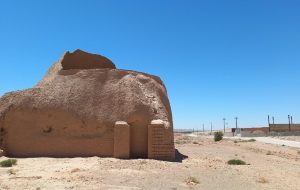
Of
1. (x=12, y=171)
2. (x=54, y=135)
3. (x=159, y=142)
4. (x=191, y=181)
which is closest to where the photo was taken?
(x=191, y=181)

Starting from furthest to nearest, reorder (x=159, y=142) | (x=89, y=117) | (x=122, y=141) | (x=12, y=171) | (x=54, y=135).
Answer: (x=54, y=135)
(x=89, y=117)
(x=122, y=141)
(x=159, y=142)
(x=12, y=171)

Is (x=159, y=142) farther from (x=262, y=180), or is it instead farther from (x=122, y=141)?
(x=262, y=180)

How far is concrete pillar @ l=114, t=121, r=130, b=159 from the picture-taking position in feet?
51.4

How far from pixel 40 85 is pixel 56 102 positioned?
1.56 metres

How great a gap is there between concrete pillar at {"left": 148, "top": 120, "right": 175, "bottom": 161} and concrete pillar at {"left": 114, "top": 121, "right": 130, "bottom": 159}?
3.13ft

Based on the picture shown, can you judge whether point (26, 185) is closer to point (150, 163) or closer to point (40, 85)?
point (150, 163)

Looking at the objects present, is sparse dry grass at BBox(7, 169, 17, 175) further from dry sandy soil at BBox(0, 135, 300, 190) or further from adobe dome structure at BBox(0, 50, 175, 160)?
adobe dome structure at BBox(0, 50, 175, 160)

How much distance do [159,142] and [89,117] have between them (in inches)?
134

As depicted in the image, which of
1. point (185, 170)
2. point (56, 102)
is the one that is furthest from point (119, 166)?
point (56, 102)

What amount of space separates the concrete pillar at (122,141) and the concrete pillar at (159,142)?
0.95m

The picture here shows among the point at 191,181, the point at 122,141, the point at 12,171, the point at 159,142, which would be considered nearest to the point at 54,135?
the point at 122,141

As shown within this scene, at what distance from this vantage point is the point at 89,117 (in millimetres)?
16375

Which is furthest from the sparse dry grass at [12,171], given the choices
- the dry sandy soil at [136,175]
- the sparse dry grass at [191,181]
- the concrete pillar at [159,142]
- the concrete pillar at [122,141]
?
the sparse dry grass at [191,181]

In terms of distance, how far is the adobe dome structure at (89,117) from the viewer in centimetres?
1585
